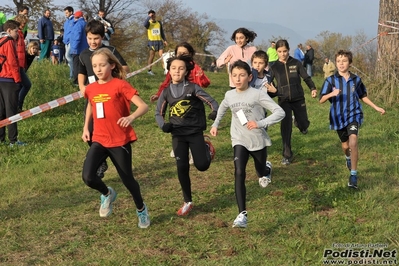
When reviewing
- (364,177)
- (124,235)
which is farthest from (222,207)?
(364,177)

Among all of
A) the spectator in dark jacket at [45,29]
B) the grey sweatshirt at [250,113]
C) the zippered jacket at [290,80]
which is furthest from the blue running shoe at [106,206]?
the spectator in dark jacket at [45,29]

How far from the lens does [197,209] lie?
583 centimetres

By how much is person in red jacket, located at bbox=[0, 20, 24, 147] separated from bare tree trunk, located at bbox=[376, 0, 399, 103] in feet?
31.2

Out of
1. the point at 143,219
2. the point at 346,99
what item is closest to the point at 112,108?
the point at 143,219

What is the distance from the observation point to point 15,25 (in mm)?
8852

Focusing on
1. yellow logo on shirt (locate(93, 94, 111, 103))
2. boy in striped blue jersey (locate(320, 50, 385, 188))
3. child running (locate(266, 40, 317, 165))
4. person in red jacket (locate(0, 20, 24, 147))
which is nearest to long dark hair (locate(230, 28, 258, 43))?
child running (locate(266, 40, 317, 165))

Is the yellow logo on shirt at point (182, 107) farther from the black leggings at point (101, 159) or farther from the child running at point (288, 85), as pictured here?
the child running at point (288, 85)

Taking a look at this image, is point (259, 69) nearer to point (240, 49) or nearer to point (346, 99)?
point (240, 49)

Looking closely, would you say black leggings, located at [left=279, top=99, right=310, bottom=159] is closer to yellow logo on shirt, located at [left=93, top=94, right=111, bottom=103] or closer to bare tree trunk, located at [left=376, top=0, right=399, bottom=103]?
yellow logo on shirt, located at [left=93, top=94, right=111, bottom=103]

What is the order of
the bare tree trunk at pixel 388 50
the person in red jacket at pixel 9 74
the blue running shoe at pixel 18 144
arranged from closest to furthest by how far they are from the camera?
the person in red jacket at pixel 9 74 < the blue running shoe at pixel 18 144 < the bare tree trunk at pixel 388 50

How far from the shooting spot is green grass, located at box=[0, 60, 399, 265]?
4.59 metres

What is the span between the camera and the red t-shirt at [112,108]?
503 centimetres

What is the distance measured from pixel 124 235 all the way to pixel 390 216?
2.83 metres

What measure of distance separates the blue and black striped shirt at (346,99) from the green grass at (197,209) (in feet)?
2.81
